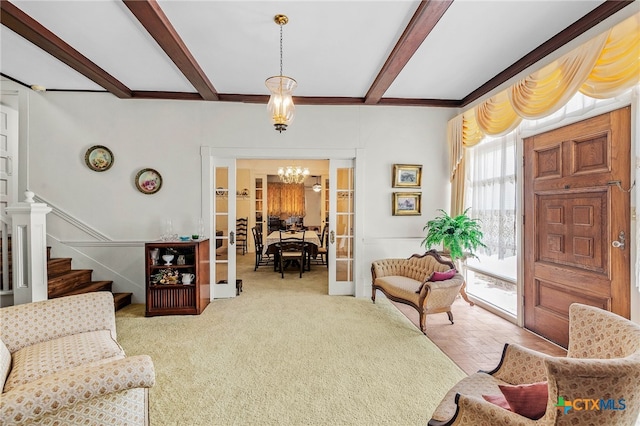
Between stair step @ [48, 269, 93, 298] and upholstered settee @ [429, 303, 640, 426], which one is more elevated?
upholstered settee @ [429, 303, 640, 426]

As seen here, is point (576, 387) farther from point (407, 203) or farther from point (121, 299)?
point (121, 299)

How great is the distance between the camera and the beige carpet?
1.96 m

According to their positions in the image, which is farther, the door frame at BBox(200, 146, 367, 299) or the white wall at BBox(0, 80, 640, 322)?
the door frame at BBox(200, 146, 367, 299)

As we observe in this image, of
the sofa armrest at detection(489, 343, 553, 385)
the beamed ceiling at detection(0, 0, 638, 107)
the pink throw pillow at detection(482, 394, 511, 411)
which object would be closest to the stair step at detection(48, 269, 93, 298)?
the beamed ceiling at detection(0, 0, 638, 107)

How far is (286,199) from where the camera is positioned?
10.6 m

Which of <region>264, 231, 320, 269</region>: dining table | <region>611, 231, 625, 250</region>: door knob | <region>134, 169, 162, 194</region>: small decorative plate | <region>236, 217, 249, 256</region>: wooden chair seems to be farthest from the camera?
<region>236, 217, 249, 256</region>: wooden chair

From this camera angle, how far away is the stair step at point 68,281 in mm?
3453

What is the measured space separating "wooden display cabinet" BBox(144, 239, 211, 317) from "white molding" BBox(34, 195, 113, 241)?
1026 millimetres

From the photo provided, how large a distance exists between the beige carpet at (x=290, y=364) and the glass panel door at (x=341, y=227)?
554mm

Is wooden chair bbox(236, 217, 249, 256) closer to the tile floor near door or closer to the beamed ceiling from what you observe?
the beamed ceiling

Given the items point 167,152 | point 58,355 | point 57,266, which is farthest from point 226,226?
point 58,355

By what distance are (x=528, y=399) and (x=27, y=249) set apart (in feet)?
13.3

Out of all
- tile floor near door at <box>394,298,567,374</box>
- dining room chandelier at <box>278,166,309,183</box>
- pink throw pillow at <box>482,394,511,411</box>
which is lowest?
tile floor near door at <box>394,298,567,374</box>

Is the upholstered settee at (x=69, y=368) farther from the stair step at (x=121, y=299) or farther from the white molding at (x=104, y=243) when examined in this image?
the white molding at (x=104, y=243)
